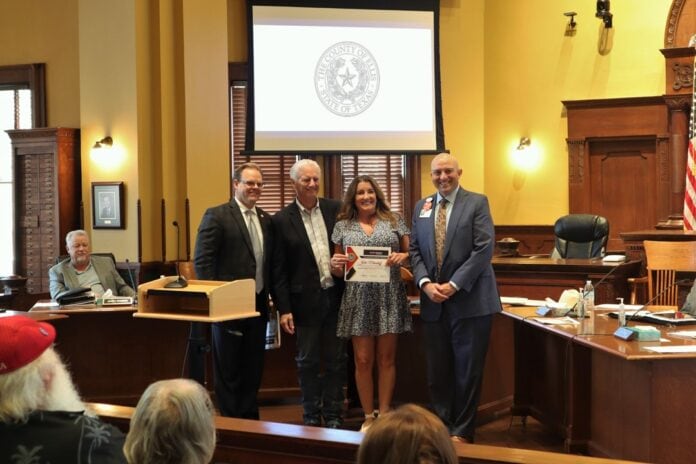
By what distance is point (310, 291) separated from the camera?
443 cm

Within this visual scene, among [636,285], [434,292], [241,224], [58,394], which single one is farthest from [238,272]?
[636,285]

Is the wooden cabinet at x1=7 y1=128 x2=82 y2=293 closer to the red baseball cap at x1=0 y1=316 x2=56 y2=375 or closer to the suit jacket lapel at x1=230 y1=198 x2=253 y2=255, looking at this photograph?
the suit jacket lapel at x1=230 y1=198 x2=253 y2=255

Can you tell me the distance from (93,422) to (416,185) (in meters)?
8.65

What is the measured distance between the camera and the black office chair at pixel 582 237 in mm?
7754

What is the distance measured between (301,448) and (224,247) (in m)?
2.15

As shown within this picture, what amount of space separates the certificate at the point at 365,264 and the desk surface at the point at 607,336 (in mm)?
821

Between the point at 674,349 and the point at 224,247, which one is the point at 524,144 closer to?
the point at 224,247

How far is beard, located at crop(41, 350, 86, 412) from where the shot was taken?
5.89 ft

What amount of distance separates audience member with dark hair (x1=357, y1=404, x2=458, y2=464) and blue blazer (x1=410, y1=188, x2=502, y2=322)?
277 cm

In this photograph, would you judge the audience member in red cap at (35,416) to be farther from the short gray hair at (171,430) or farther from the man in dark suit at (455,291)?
the man in dark suit at (455,291)

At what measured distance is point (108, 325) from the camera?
542cm

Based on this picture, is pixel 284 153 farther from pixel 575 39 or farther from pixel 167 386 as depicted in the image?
pixel 167 386

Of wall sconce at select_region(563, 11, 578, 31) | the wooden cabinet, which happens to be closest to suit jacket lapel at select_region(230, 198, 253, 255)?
the wooden cabinet

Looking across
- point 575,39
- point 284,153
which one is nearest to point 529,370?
point 284,153
